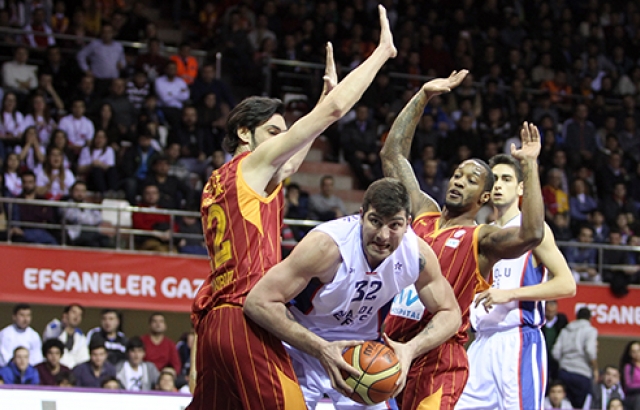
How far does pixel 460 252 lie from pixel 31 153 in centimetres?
879

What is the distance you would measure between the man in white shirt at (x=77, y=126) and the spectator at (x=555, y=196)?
7.58 meters

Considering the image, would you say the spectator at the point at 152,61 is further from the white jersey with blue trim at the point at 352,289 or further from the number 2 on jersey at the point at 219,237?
the white jersey with blue trim at the point at 352,289

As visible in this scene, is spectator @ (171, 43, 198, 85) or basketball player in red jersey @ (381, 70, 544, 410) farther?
spectator @ (171, 43, 198, 85)

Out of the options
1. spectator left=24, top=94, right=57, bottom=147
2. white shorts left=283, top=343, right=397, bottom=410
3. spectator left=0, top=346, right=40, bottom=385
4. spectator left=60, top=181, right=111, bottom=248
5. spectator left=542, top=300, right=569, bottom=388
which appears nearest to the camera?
white shorts left=283, top=343, right=397, bottom=410

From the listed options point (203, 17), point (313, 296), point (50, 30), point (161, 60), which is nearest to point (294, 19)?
point (203, 17)

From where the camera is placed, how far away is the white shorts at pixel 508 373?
6.89 metres

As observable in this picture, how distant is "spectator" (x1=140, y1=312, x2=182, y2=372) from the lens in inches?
466

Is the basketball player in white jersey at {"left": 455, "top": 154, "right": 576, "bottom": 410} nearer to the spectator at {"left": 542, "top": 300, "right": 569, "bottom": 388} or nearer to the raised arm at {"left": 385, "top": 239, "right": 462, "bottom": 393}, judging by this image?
the raised arm at {"left": 385, "top": 239, "right": 462, "bottom": 393}

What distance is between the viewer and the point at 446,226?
625cm

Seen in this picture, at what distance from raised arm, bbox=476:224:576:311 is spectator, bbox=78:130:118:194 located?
796 cm

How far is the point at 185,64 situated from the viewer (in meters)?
16.1

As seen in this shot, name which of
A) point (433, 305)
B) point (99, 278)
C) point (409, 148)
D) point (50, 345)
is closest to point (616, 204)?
point (99, 278)

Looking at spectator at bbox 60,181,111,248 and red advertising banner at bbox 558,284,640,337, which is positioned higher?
spectator at bbox 60,181,111,248

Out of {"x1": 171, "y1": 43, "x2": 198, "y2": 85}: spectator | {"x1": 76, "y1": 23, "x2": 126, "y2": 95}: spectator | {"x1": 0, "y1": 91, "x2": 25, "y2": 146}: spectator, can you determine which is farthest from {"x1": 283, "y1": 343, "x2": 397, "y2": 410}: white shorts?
{"x1": 171, "y1": 43, "x2": 198, "y2": 85}: spectator
